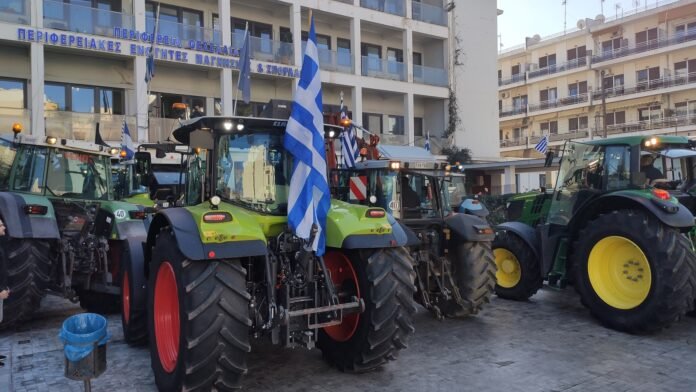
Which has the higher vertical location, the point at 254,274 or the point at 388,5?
the point at 388,5

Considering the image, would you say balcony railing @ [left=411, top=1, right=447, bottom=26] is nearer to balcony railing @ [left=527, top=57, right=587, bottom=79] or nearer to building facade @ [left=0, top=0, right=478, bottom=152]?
building facade @ [left=0, top=0, right=478, bottom=152]

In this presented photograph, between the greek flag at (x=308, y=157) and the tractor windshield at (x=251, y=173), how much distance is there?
1.63 ft

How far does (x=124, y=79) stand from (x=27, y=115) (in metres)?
3.75

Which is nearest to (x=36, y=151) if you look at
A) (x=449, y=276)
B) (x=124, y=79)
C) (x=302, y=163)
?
(x=302, y=163)

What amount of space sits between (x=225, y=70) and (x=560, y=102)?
3208 centimetres

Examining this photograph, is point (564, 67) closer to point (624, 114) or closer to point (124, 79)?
point (624, 114)

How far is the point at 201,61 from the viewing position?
66.3 feet

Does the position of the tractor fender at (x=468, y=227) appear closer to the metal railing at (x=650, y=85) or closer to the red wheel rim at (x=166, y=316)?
the red wheel rim at (x=166, y=316)

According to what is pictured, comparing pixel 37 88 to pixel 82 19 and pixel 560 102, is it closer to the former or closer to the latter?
pixel 82 19

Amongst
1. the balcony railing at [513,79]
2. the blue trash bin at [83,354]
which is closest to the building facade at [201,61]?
the blue trash bin at [83,354]

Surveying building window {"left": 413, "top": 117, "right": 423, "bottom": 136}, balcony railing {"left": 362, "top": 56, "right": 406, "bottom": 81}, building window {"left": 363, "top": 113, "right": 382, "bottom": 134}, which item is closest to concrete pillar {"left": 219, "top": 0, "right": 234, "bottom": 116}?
balcony railing {"left": 362, "top": 56, "right": 406, "bottom": 81}

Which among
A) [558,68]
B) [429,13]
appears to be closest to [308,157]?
[429,13]

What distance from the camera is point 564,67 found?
43938 millimetres

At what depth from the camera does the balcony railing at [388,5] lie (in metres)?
25.2
